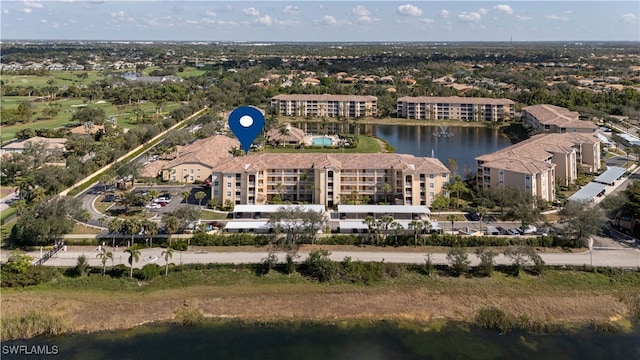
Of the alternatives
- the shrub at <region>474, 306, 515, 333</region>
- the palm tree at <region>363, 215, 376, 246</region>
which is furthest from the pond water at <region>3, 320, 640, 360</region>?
the palm tree at <region>363, 215, 376, 246</region>

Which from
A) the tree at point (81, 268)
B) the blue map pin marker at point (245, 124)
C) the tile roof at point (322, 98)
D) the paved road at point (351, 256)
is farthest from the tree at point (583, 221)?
the tile roof at point (322, 98)

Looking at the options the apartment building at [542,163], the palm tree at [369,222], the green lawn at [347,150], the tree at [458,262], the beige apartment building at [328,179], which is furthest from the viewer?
the green lawn at [347,150]

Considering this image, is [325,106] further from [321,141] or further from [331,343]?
[331,343]

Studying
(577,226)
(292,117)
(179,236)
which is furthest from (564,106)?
(179,236)

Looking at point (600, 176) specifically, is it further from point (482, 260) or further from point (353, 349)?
point (353, 349)

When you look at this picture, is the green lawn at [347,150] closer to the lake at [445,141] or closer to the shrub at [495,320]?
the lake at [445,141]
